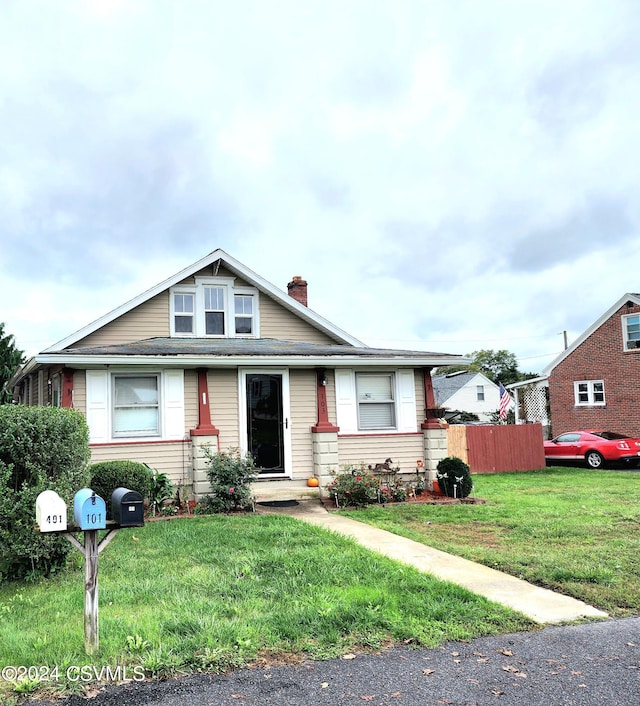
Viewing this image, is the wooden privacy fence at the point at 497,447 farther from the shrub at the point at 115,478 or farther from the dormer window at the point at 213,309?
the shrub at the point at 115,478

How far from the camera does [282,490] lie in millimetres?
11461

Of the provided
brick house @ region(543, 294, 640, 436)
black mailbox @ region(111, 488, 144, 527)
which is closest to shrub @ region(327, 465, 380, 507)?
black mailbox @ region(111, 488, 144, 527)

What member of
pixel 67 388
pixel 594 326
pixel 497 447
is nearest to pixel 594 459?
pixel 497 447

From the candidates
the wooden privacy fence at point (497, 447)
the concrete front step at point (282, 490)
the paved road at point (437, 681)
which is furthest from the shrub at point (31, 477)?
the wooden privacy fence at point (497, 447)

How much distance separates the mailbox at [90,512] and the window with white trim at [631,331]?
76.0 ft

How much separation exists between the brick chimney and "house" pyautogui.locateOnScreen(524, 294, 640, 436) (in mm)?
13823

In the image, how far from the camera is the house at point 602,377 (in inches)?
890

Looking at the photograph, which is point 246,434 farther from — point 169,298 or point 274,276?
point 274,276

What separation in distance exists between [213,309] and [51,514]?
33.6ft

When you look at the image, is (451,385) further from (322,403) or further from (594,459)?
(322,403)

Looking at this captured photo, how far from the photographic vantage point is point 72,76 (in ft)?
34.7

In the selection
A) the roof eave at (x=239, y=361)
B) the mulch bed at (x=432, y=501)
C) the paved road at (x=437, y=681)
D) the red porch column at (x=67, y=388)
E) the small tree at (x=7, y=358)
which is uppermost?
the small tree at (x=7, y=358)

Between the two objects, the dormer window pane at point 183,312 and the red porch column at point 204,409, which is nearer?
the red porch column at point 204,409

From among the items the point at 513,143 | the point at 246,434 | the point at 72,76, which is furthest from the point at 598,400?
the point at 72,76
